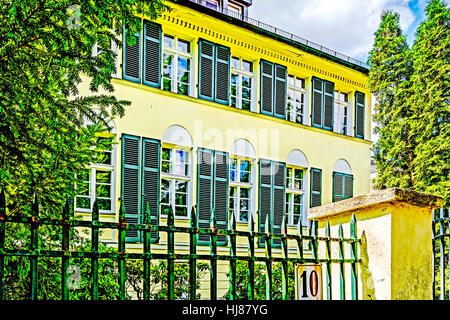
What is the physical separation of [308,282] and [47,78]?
2312 millimetres

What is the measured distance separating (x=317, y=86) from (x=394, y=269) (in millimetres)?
12649

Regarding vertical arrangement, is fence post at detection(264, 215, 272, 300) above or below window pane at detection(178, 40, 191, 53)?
below

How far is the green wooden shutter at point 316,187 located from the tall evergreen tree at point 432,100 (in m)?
3.39

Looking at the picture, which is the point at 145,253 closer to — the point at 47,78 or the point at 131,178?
the point at 47,78

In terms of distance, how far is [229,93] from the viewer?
13242 mm

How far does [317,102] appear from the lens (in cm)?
1568

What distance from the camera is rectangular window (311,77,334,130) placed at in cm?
1559

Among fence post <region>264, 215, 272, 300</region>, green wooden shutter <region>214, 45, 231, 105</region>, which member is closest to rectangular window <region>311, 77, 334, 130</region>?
green wooden shutter <region>214, 45, 231, 105</region>

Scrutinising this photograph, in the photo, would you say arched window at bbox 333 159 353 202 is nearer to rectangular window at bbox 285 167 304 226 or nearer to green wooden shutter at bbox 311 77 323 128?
rectangular window at bbox 285 167 304 226

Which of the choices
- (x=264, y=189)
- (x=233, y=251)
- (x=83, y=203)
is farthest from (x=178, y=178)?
(x=233, y=251)

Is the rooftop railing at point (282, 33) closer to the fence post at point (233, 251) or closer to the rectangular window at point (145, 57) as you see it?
the rectangular window at point (145, 57)

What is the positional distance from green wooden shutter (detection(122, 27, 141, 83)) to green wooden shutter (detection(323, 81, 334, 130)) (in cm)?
683
